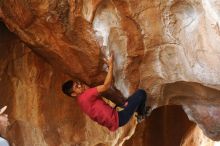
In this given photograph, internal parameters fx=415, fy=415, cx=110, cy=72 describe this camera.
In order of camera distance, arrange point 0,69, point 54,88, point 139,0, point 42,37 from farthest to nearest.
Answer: point 54,88, point 0,69, point 42,37, point 139,0

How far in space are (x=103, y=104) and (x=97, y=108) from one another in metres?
0.08

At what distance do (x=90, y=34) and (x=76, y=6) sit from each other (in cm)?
38

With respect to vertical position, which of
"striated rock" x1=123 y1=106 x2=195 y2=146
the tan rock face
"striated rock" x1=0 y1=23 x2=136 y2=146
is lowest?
"striated rock" x1=123 y1=106 x2=195 y2=146

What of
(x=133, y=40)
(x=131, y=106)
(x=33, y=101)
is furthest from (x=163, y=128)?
(x=133, y=40)

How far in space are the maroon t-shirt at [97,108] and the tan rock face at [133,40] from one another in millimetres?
557

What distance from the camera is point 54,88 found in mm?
5664

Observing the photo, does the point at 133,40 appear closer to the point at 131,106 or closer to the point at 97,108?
the point at 131,106

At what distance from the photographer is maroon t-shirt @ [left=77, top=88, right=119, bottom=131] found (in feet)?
14.1

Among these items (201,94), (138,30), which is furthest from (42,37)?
(201,94)

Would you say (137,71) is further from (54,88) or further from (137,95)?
(54,88)

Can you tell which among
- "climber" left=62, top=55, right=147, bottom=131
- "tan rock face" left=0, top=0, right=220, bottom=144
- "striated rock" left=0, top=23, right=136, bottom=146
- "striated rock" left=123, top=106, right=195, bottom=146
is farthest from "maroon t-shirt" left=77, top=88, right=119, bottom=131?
"striated rock" left=123, top=106, right=195, bottom=146

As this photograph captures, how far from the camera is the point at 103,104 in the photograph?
14.3ft

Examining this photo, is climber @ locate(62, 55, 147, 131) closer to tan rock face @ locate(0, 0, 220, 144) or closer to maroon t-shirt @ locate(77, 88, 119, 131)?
maroon t-shirt @ locate(77, 88, 119, 131)

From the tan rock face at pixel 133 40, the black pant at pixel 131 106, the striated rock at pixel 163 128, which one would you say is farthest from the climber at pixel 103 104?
the striated rock at pixel 163 128
